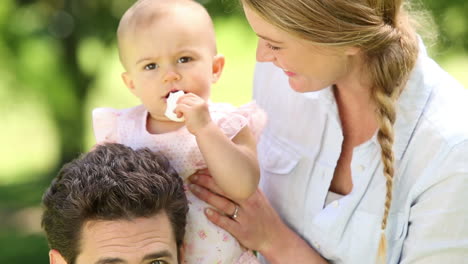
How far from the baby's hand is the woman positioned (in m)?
0.26

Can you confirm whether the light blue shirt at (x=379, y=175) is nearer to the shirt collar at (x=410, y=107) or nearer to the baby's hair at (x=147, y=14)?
the shirt collar at (x=410, y=107)

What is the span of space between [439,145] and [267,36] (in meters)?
0.69

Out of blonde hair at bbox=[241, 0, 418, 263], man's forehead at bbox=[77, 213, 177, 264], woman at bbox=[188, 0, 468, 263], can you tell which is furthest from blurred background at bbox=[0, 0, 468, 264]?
man's forehead at bbox=[77, 213, 177, 264]

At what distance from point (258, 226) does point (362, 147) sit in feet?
1.64

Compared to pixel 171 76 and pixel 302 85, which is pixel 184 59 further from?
pixel 302 85

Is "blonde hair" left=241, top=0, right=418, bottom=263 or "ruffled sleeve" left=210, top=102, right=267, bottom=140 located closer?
"blonde hair" left=241, top=0, right=418, bottom=263

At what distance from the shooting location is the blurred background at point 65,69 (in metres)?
7.54

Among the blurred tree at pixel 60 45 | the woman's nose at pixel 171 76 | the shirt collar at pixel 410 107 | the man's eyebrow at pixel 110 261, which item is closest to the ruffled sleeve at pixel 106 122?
the woman's nose at pixel 171 76

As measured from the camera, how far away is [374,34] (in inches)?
103

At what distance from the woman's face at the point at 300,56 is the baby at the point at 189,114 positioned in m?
0.24

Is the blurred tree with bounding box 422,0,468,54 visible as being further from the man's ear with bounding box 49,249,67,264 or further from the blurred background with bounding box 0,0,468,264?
the man's ear with bounding box 49,249,67,264

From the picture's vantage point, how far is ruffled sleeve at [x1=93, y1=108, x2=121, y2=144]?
117 inches

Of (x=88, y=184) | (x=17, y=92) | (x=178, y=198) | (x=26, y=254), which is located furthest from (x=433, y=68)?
(x=17, y=92)

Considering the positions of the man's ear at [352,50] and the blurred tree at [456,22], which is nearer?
the man's ear at [352,50]
